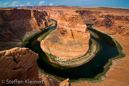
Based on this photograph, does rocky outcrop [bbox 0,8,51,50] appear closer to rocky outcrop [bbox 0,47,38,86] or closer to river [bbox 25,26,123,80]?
river [bbox 25,26,123,80]

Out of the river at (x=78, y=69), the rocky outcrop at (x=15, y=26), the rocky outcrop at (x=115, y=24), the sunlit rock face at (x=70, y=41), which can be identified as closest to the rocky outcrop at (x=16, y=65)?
the river at (x=78, y=69)

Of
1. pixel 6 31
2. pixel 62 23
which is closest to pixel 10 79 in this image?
pixel 62 23

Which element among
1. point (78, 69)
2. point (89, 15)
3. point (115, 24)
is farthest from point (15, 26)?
point (89, 15)

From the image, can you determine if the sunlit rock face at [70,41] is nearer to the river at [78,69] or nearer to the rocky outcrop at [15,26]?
the river at [78,69]

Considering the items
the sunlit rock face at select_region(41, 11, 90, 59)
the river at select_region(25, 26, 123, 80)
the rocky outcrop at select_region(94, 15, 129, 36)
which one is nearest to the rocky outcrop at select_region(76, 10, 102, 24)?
the rocky outcrop at select_region(94, 15, 129, 36)

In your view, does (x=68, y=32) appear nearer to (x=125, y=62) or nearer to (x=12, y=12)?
(x=125, y=62)

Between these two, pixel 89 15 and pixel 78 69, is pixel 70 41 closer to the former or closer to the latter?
pixel 78 69

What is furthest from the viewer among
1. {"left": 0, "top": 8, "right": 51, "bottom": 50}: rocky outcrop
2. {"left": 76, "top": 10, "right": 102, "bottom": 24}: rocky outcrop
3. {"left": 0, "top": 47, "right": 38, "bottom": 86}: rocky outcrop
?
{"left": 76, "top": 10, "right": 102, "bottom": 24}: rocky outcrop
